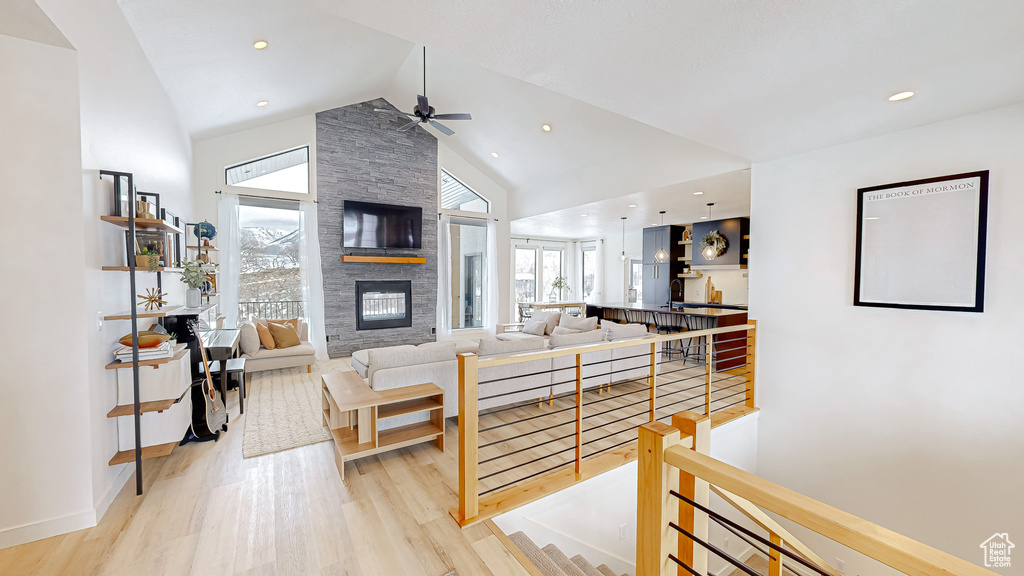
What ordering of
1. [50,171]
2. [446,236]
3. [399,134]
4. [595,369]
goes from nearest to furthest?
[50,171], [595,369], [399,134], [446,236]

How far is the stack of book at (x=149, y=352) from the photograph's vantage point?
2406 mm

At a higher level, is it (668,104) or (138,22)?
(138,22)

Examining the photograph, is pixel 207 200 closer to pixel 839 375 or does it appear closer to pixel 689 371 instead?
pixel 689 371

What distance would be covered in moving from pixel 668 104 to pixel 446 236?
18.2ft

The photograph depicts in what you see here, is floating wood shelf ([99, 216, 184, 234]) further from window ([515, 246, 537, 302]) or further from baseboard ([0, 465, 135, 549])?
window ([515, 246, 537, 302])

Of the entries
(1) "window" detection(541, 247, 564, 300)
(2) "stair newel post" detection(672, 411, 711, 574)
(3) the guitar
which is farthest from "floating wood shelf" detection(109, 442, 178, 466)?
(1) "window" detection(541, 247, 564, 300)

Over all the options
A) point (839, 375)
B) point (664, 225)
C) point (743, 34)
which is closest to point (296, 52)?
point (743, 34)

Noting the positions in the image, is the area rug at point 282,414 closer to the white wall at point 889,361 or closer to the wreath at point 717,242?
the white wall at point 889,361

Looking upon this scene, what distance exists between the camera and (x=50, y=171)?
6.68 feet

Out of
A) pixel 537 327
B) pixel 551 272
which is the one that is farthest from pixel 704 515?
pixel 551 272

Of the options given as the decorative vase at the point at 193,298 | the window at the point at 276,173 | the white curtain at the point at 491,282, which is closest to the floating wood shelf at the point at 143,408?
the decorative vase at the point at 193,298

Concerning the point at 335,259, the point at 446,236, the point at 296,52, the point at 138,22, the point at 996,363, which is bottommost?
the point at 996,363

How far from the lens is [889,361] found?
3.04m

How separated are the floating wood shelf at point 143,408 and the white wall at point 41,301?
0.24 m
